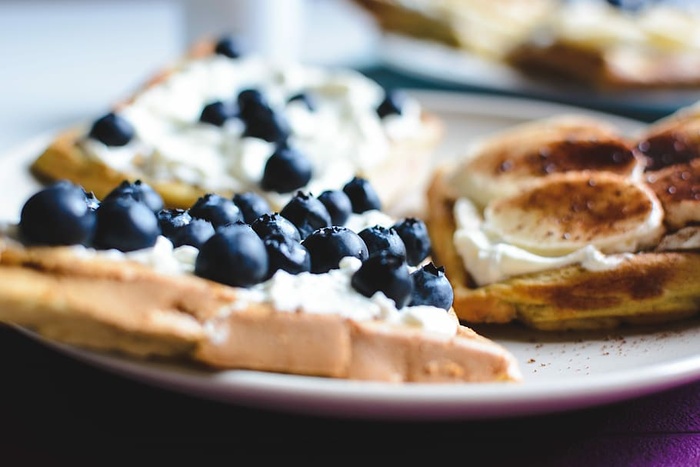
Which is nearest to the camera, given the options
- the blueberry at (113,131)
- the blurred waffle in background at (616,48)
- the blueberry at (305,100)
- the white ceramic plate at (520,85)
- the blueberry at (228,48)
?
the blueberry at (113,131)

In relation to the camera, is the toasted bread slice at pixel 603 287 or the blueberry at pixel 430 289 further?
the toasted bread slice at pixel 603 287

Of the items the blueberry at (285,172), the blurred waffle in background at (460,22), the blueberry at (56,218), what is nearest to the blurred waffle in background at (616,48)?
the blurred waffle in background at (460,22)

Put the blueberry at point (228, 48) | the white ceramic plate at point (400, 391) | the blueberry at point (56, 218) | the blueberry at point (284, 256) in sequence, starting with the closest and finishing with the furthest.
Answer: the white ceramic plate at point (400, 391) < the blueberry at point (56, 218) < the blueberry at point (284, 256) < the blueberry at point (228, 48)

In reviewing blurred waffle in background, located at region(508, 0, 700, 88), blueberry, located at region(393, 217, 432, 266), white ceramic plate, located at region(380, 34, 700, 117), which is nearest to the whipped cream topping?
blueberry, located at region(393, 217, 432, 266)

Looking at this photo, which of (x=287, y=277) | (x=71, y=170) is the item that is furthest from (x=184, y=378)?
(x=71, y=170)

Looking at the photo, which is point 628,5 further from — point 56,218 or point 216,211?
point 56,218

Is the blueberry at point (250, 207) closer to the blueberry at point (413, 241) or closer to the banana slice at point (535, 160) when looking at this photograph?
the blueberry at point (413, 241)

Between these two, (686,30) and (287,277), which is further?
(686,30)

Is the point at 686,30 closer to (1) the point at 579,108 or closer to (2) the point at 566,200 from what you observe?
(1) the point at 579,108
